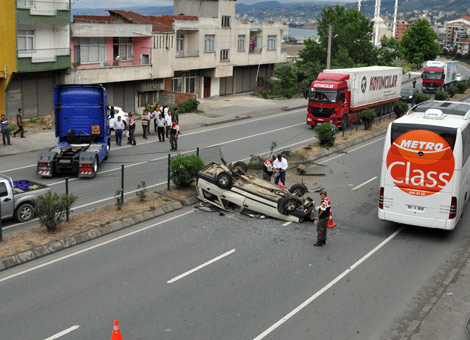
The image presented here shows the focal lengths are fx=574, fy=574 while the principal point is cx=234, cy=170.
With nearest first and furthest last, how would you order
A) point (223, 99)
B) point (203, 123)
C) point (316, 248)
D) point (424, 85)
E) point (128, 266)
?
point (128, 266), point (316, 248), point (203, 123), point (223, 99), point (424, 85)

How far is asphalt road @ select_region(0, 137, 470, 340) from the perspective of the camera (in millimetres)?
11117

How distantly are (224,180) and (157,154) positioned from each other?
10.00 m

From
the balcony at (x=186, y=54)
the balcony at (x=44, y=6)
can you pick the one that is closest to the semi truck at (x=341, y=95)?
the balcony at (x=186, y=54)

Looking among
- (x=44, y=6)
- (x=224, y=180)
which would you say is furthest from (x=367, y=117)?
(x=44, y=6)

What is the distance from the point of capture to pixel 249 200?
18141 millimetres

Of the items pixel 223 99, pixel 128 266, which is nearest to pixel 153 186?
pixel 128 266

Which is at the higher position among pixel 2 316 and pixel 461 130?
pixel 461 130

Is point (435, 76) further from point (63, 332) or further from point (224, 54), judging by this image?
point (63, 332)

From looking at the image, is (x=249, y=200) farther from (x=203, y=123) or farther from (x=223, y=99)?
(x=223, y=99)

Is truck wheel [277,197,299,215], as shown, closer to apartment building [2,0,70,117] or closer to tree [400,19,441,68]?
apartment building [2,0,70,117]

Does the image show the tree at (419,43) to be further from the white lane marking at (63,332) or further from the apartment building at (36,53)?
the white lane marking at (63,332)

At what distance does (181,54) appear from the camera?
4712cm

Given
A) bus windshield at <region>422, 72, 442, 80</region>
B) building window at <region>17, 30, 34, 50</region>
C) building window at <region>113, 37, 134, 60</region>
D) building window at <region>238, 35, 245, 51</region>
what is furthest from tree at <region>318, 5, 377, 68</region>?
building window at <region>17, 30, 34, 50</region>

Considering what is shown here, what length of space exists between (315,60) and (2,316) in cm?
5825
